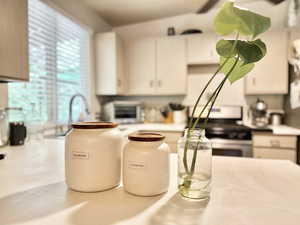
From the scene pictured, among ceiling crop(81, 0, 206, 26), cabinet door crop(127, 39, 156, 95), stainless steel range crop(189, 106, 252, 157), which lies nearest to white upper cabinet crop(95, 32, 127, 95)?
cabinet door crop(127, 39, 156, 95)

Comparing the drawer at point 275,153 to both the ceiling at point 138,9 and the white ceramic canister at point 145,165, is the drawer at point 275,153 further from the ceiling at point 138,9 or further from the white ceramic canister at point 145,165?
the white ceramic canister at point 145,165

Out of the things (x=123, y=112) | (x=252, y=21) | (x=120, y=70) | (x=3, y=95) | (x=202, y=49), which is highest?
(x=202, y=49)

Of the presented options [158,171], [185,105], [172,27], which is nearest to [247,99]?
[185,105]

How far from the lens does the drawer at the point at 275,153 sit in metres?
2.25

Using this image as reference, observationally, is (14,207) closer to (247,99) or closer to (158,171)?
(158,171)

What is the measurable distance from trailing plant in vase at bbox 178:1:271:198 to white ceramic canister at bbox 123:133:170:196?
6cm

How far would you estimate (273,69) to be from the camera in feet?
8.79

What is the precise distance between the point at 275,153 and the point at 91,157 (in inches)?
90.2

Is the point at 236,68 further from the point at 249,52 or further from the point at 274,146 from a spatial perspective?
the point at 274,146

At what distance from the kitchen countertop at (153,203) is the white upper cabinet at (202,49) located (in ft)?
7.24

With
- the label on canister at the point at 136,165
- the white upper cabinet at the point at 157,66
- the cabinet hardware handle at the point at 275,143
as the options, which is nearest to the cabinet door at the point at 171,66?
the white upper cabinet at the point at 157,66

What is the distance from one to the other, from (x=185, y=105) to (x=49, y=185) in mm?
2575

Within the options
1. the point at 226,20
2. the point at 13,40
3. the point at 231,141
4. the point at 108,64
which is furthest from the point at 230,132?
the point at 13,40

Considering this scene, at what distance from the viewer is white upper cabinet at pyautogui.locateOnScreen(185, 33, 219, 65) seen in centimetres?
284
